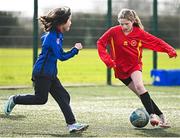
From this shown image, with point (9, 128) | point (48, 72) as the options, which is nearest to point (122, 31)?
point (48, 72)

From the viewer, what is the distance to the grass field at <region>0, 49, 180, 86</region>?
1856cm

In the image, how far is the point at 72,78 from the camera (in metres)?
20.4

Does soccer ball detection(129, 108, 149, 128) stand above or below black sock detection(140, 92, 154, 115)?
below

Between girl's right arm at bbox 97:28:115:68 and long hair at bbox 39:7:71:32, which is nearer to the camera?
long hair at bbox 39:7:71:32

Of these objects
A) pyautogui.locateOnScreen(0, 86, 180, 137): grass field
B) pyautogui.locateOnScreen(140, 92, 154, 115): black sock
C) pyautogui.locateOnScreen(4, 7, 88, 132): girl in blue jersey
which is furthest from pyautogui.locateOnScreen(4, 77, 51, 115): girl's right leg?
pyautogui.locateOnScreen(140, 92, 154, 115): black sock

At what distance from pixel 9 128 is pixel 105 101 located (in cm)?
467

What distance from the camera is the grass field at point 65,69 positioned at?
18.6 meters

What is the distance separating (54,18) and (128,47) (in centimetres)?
123

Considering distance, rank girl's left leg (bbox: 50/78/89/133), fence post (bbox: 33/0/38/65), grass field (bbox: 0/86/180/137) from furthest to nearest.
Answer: fence post (bbox: 33/0/38/65), girl's left leg (bbox: 50/78/89/133), grass field (bbox: 0/86/180/137)

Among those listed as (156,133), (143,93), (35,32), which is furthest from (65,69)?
(156,133)

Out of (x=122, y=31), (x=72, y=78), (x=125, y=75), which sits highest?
(x=122, y=31)

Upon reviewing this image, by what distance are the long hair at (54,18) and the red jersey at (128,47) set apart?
0.84m

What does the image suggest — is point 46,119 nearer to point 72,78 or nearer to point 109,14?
point 109,14

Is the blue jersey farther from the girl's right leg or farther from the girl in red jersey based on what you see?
the girl in red jersey
